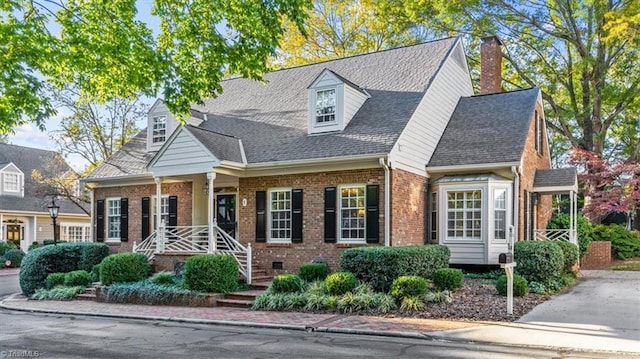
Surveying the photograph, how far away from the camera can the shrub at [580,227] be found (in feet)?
64.0

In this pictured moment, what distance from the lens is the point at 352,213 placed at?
15.2 metres

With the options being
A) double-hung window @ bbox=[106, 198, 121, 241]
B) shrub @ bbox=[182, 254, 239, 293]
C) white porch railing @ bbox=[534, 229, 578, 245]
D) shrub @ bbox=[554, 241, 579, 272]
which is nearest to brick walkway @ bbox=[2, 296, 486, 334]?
shrub @ bbox=[182, 254, 239, 293]

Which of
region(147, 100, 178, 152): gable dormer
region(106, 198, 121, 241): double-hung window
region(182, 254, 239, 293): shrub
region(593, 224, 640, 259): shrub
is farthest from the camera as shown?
region(593, 224, 640, 259): shrub

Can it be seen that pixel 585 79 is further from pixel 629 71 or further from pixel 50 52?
pixel 50 52

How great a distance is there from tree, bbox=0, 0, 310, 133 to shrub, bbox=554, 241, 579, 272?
11.0 m

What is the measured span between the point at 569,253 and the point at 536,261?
296 centimetres

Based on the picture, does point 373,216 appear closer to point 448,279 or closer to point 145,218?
point 448,279

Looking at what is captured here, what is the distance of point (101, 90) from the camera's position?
10242 millimetres

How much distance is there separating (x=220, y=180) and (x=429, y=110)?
23.2 feet

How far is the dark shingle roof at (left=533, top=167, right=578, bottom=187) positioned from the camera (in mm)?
17828

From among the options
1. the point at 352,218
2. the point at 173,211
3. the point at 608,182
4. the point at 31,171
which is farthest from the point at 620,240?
the point at 31,171

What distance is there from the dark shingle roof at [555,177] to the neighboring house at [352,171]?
61mm

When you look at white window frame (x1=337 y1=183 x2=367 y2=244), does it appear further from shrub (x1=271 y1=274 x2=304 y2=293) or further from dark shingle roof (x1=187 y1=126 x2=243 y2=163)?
dark shingle roof (x1=187 y1=126 x2=243 y2=163)

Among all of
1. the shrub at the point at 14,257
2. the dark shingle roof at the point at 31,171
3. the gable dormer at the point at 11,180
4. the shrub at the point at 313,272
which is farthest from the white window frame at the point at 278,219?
the gable dormer at the point at 11,180
